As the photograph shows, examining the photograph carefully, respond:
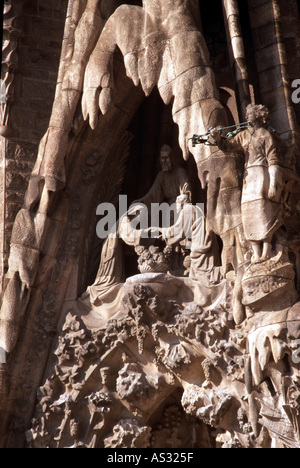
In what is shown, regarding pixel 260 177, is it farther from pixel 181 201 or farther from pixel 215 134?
pixel 181 201

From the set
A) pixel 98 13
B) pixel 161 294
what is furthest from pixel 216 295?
pixel 98 13

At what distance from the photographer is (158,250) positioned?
34.3 ft

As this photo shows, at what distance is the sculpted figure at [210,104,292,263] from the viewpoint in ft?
31.2

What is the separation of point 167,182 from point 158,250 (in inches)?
28.6

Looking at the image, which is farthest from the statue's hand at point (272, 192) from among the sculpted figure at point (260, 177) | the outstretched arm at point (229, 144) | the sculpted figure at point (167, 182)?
the sculpted figure at point (167, 182)

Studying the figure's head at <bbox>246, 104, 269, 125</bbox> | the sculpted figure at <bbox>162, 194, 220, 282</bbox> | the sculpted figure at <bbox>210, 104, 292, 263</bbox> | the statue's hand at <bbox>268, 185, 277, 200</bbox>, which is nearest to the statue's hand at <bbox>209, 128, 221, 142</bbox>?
the sculpted figure at <bbox>210, 104, 292, 263</bbox>

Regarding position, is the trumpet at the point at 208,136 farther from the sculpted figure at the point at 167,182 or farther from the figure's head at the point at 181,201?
the sculpted figure at the point at 167,182

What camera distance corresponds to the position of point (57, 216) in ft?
35.7

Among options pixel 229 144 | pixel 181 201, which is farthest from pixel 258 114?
pixel 181 201

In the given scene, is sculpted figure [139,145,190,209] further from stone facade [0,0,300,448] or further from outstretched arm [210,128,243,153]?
outstretched arm [210,128,243,153]

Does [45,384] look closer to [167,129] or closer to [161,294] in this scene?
[161,294]

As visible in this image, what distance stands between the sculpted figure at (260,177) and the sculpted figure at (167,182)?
100cm
